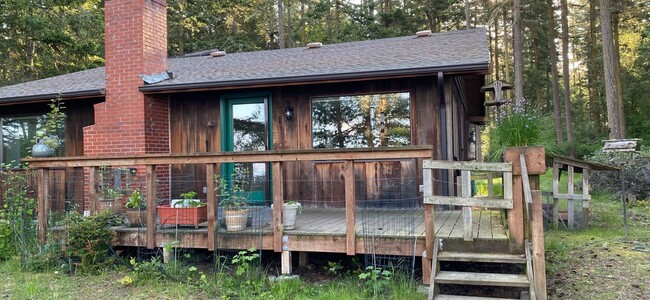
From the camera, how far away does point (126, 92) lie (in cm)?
749

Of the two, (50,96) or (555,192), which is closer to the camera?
(555,192)

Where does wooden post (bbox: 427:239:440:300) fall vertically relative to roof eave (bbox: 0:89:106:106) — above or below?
below

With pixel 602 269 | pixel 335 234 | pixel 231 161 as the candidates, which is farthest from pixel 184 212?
pixel 602 269

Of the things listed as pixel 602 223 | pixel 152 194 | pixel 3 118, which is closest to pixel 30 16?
pixel 3 118

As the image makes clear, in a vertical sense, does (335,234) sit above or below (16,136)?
below

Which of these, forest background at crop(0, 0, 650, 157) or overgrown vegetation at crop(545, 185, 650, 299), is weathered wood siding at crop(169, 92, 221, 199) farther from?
forest background at crop(0, 0, 650, 157)

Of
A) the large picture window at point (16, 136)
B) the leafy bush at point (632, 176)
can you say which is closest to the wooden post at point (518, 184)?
the leafy bush at point (632, 176)

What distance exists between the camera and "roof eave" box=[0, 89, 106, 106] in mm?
7637

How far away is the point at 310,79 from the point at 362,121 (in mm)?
1076

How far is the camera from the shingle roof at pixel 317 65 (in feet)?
21.2

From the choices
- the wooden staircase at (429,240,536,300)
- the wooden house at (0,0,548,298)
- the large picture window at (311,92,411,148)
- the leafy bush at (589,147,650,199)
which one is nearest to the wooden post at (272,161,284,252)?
the wooden house at (0,0,548,298)

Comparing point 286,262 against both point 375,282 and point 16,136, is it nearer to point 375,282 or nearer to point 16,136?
point 375,282

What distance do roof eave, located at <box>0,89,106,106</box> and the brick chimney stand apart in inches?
9.9

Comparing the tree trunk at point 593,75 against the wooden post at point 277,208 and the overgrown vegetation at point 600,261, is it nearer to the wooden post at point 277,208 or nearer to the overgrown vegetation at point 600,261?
the overgrown vegetation at point 600,261
